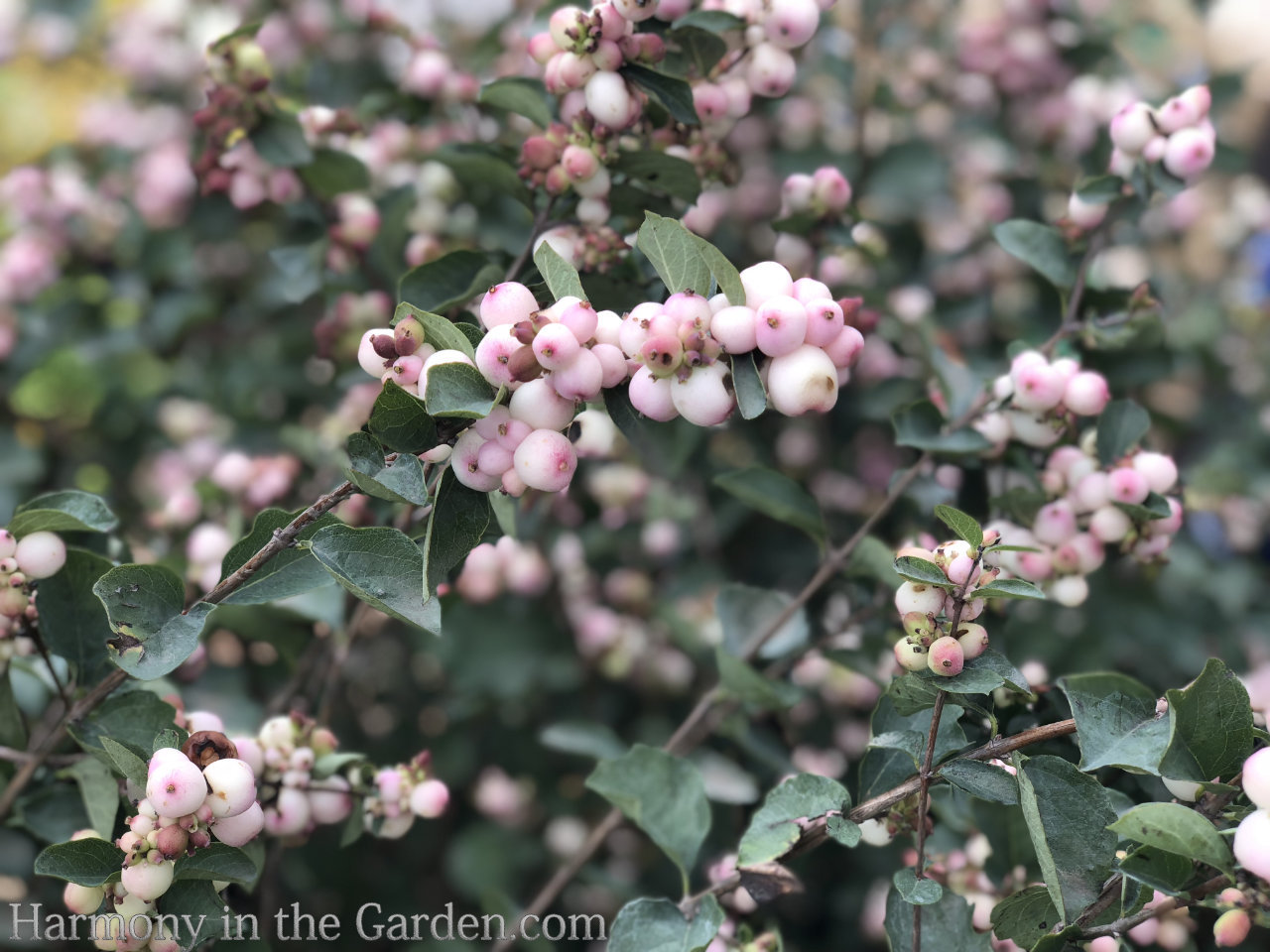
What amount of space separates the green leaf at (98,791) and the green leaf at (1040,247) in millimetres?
926

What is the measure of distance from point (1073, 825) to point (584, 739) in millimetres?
606

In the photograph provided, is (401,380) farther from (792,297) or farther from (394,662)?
(394,662)

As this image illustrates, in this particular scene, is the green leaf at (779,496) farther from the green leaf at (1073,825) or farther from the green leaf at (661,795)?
the green leaf at (1073,825)

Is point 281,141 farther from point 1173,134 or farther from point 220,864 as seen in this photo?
point 1173,134

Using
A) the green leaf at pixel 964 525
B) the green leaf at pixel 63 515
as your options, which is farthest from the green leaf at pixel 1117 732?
the green leaf at pixel 63 515

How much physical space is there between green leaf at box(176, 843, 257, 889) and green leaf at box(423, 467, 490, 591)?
0.25m

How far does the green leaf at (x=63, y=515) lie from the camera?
76cm

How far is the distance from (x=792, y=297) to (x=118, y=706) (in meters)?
0.59

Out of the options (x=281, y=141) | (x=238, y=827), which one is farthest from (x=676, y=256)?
(x=281, y=141)

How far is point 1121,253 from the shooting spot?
1.97 metres

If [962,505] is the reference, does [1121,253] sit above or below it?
below

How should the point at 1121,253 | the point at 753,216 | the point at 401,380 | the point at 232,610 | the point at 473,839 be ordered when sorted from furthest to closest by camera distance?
the point at 1121,253, the point at 753,216, the point at 473,839, the point at 232,610, the point at 401,380

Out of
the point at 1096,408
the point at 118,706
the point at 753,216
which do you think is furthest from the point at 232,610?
A: the point at 753,216

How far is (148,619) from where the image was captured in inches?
28.1
